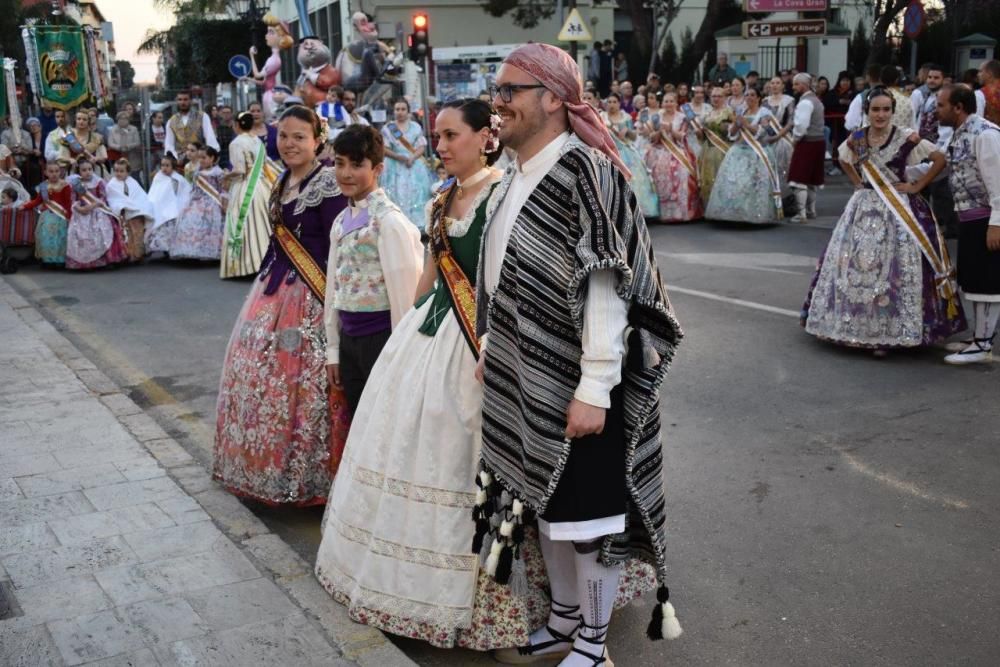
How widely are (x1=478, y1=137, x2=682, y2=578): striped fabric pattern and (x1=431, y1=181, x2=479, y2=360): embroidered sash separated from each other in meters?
0.30

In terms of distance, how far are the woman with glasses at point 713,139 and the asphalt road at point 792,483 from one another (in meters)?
5.89

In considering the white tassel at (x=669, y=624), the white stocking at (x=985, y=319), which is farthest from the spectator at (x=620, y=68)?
the white tassel at (x=669, y=624)

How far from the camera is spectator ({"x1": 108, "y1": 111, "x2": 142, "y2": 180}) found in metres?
18.5

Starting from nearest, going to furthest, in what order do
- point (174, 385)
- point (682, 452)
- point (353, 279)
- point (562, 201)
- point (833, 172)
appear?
point (562, 201), point (353, 279), point (682, 452), point (174, 385), point (833, 172)

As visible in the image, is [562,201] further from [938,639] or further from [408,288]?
[938,639]

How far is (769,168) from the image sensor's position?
14375 mm

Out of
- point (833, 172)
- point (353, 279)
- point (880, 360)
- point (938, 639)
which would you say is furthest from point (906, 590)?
point (833, 172)

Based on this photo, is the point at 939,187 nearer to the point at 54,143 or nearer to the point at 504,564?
the point at 504,564

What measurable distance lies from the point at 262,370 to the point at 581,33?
15000mm

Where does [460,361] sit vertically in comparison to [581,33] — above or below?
below

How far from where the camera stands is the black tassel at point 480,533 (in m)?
3.33

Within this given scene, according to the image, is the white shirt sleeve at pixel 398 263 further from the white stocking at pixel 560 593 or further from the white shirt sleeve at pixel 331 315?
the white stocking at pixel 560 593

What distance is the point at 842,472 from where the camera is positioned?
531 cm

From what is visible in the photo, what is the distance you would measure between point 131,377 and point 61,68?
10819 millimetres
